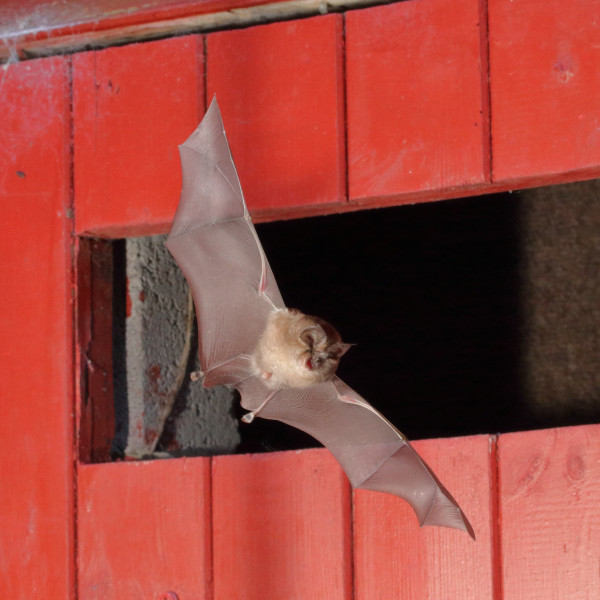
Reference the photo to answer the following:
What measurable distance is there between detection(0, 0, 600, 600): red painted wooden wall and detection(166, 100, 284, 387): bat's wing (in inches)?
4.7

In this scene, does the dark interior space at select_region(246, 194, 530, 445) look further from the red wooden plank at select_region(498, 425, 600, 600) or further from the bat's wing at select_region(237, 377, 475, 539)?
the red wooden plank at select_region(498, 425, 600, 600)

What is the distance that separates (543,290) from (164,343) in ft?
4.40

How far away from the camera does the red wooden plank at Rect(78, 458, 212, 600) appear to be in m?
2.27

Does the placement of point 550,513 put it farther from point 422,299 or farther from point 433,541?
point 422,299

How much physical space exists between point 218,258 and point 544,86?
93 cm

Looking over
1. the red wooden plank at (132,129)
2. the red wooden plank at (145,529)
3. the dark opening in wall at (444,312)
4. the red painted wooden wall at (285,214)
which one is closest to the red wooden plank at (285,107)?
the red painted wooden wall at (285,214)

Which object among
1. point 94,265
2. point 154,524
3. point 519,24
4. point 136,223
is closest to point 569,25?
point 519,24

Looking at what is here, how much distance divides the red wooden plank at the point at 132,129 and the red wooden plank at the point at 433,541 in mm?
959

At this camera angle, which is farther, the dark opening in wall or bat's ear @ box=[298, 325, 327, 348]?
the dark opening in wall

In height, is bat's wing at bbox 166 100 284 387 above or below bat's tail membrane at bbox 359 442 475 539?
above

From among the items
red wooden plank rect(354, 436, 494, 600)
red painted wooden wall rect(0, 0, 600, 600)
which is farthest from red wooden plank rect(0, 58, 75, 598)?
red wooden plank rect(354, 436, 494, 600)

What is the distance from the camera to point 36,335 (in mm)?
2441

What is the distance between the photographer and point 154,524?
2309 mm

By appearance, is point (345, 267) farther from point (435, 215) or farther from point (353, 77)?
point (353, 77)
